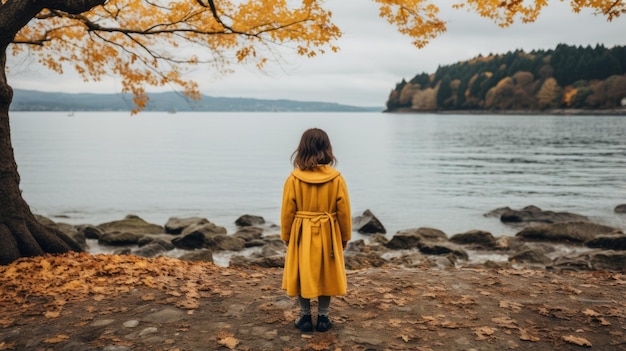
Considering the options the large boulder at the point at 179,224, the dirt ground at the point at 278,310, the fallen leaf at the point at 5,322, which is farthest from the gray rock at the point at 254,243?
the fallen leaf at the point at 5,322

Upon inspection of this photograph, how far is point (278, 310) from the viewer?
242 inches

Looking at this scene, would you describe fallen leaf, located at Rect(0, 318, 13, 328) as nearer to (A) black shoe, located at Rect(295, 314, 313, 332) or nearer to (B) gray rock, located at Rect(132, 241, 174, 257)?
(A) black shoe, located at Rect(295, 314, 313, 332)

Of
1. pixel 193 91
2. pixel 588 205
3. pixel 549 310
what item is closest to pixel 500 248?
pixel 549 310

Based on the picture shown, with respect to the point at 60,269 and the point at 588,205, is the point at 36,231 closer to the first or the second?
the point at 60,269

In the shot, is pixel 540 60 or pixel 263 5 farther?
pixel 540 60

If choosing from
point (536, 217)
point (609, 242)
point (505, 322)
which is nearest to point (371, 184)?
point (536, 217)

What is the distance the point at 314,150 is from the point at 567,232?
13380 millimetres

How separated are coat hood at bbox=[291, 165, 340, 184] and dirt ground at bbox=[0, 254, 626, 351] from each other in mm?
1705

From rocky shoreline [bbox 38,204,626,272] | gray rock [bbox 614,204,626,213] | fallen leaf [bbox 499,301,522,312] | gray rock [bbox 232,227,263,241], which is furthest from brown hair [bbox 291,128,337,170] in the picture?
gray rock [bbox 614,204,626,213]

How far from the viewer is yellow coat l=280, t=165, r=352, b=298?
16.1 feet

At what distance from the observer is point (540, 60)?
124m

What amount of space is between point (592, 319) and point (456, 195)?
67.9 ft

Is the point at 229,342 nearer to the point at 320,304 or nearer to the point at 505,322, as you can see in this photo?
the point at 320,304

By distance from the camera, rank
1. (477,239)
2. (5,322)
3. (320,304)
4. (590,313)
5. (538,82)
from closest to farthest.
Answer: (320,304) < (5,322) < (590,313) < (477,239) < (538,82)
